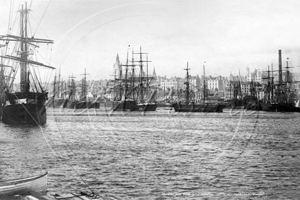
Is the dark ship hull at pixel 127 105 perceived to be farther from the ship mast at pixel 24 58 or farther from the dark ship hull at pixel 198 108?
the ship mast at pixel 24 58

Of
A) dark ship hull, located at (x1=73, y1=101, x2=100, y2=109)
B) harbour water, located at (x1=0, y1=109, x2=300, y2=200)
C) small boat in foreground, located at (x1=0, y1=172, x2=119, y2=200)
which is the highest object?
dark ship hull, located at (x1=73, y1=101, x2=100, y2=109)

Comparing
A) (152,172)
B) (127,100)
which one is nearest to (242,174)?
(152,172)

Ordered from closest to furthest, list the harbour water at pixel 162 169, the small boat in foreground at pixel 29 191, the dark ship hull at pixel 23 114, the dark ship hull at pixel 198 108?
1. the small boat in foreground at pixel 29 191
2. the harbour water at pixel 162 169
3. the dark ship hull at pixel 23 114
4. the dark ship hull at pixel 198 108

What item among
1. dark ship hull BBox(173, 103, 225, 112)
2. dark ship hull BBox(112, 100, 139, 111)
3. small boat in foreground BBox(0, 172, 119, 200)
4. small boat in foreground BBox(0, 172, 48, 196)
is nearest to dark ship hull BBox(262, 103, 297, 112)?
dark ship hull BBox(173, 103, 225, 112)

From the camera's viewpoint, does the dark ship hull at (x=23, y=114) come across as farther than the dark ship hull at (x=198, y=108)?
No

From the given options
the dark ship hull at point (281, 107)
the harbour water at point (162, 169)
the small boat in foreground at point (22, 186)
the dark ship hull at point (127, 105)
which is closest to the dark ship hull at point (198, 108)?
the dark ship hull at point (127, 105)

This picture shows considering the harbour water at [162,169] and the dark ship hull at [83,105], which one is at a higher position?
the dark ship hull at [83,105]

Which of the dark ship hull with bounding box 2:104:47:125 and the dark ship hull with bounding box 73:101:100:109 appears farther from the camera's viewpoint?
the dark ship hull with bounding box 73:101:100:109

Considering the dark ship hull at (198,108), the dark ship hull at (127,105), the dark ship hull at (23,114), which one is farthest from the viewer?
the dark ship hull at (198,108)

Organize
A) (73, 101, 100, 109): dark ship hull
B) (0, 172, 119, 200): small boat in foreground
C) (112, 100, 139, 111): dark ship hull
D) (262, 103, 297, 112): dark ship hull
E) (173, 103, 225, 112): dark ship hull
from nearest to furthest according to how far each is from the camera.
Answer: (0, 172, 119, 200): small boat in foreground
(112, 100, 139, 111): dark ship hull
(173, 103, 225, 112): dark ship hull
(262, 103, 297, 112): dark ship hull
(73, 101, 100, 109): dark ship hull

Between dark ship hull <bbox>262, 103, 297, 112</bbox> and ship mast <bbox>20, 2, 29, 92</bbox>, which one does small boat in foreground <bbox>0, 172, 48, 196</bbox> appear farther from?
dark ship hull <bbox>262, 103, 297, 112</bbox>
